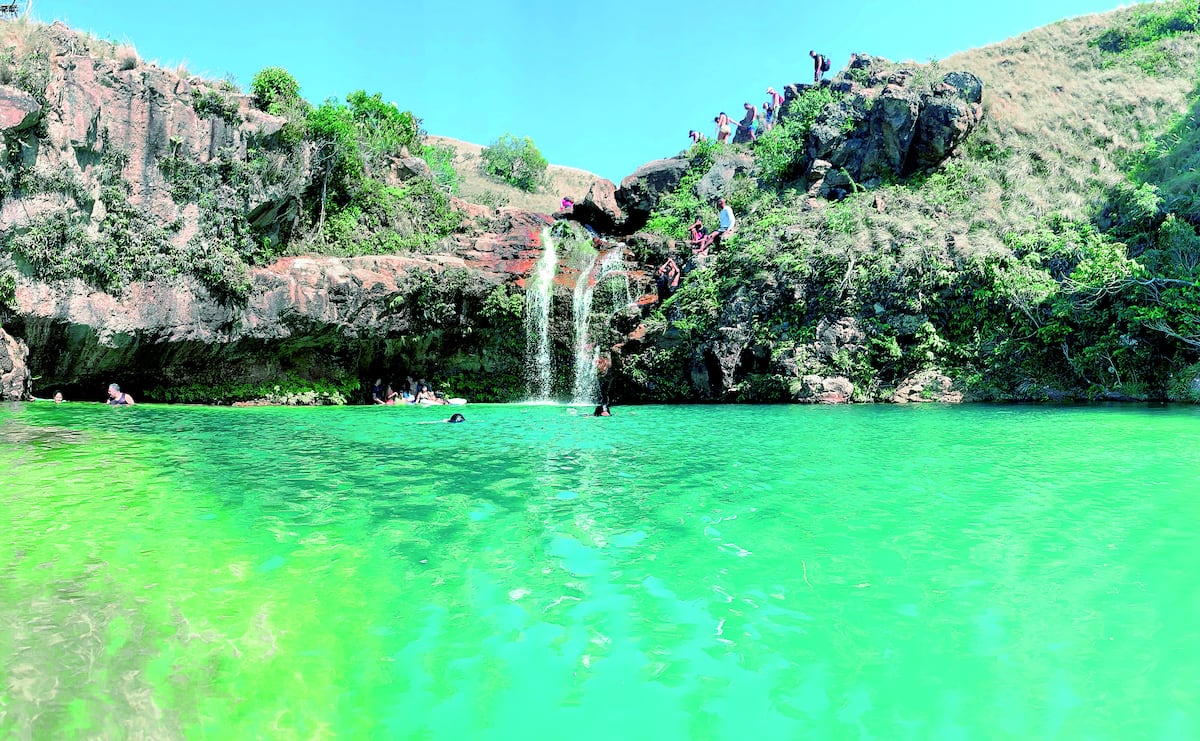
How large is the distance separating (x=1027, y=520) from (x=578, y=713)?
Result: 473cm

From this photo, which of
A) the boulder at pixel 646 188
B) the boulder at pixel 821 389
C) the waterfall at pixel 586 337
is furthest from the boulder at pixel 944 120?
the waterfall at pixel 586 337

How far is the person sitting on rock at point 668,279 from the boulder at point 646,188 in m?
6.24

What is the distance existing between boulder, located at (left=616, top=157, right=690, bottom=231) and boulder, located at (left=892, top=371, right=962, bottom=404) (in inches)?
542

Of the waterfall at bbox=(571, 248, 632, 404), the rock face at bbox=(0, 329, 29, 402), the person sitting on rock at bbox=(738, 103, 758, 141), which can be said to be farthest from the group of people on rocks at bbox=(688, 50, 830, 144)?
the rock face at bbox=(0, 329, 29, 402)

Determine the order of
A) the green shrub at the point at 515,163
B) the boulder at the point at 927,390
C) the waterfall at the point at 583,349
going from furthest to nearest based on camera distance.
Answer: the green shrub at the point at 515,163, the waterfall at the point at 583,349, the boulder at the point at 927,390

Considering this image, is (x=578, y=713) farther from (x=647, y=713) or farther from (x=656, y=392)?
(x=656, y=392)

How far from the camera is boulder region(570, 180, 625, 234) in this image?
28531 millimetres

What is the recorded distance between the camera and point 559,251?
79.7 ft

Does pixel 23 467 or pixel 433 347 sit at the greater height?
pixel 433 347

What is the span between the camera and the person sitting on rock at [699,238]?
22.9 m

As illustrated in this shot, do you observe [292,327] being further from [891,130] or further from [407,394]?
[891,130]

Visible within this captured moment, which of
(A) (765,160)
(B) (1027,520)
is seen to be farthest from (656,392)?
(B) (1027,520)

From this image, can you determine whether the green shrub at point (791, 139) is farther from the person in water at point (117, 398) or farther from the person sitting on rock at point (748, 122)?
the person in water at point (117, 398)

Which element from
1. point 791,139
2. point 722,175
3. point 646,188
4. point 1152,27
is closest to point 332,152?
point 646,188
